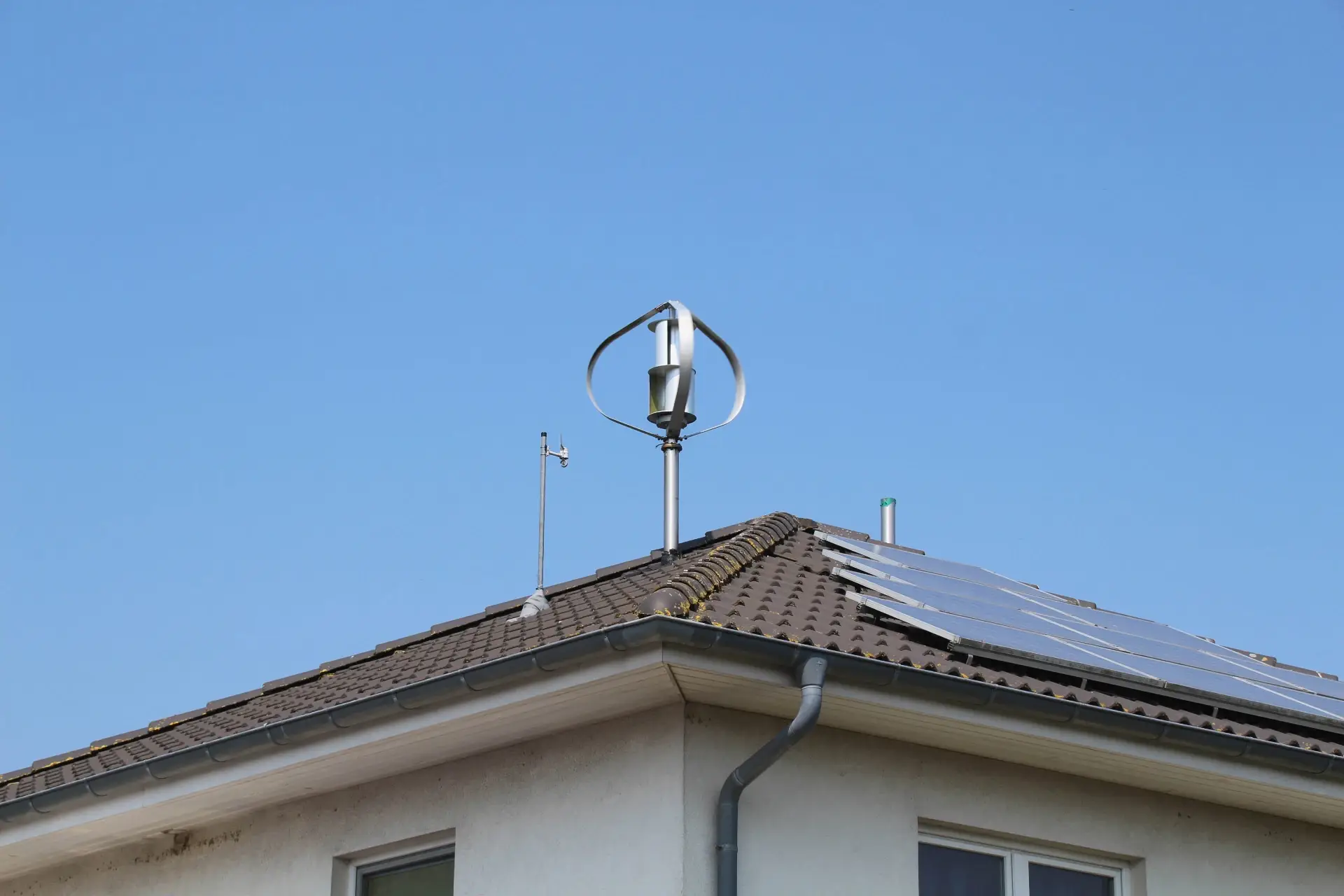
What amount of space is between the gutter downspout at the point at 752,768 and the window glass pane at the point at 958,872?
1.25 metres

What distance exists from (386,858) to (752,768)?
2.83m

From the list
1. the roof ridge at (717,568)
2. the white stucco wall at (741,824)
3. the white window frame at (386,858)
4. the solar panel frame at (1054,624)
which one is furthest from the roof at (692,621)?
the white window frame at (386,858)

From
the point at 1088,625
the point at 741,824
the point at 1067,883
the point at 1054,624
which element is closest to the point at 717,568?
the point at 741,824

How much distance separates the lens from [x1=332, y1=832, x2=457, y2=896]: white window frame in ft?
32.2

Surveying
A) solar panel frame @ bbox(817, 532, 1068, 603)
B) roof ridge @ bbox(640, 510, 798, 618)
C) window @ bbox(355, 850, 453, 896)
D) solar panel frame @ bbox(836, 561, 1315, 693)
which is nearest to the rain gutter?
roof ridge @ bbox(640, 510, 798, 618)

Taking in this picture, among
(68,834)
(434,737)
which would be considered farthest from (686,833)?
(68,834)

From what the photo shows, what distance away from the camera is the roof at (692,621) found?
8727 mm

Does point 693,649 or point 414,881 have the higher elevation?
point 693,649

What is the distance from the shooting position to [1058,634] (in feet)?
35.3

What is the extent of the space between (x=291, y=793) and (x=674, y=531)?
333 cm

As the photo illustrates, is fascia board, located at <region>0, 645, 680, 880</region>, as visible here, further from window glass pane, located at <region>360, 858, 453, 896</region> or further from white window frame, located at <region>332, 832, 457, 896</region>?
window glass pane, located at <region>360, 858, 453, 896</region>

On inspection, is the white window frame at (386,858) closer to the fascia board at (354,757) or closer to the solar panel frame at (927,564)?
the fascia board at (354,757)

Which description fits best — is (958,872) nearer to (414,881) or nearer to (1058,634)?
(1058,634)

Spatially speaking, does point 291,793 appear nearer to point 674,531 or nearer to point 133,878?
point 133,878
